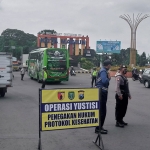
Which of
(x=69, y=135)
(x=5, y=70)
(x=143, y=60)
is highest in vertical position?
(x=143, y=60)

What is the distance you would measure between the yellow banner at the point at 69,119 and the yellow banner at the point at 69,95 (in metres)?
0.27

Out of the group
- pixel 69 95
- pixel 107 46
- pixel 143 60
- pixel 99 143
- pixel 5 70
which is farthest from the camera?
pixel 143 60

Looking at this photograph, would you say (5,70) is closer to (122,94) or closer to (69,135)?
(122,94)

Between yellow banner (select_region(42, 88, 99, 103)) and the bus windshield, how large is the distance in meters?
19.8

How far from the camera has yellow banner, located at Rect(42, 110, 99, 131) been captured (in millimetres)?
6395

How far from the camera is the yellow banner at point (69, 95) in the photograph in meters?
6.31

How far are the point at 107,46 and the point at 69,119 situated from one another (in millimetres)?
48972

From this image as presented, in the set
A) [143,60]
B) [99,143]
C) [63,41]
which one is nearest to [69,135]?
[99,143]

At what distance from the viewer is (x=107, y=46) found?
180ft

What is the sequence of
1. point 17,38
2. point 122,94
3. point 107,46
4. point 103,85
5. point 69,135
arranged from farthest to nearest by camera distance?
point 17,38 < point 107,46 < point 122,94 < point 103,85 < point 69,135

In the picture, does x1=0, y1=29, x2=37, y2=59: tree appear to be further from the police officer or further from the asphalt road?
the police officer

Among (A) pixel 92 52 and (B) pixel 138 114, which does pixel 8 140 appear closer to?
(B) pixel 138 114

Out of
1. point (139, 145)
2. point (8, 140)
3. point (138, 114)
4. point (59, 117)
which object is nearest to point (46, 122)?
point (59, 117)

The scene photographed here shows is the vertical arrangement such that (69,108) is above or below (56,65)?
below
